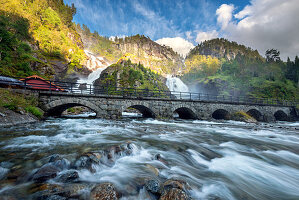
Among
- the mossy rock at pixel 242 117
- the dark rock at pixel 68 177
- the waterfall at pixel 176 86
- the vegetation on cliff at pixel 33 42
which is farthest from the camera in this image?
the waterfall at pixel 176 86

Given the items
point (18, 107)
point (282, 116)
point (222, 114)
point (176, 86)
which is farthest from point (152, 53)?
point (18, 107)

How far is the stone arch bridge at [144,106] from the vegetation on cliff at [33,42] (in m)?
15.4

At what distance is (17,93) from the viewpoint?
36.0 feet

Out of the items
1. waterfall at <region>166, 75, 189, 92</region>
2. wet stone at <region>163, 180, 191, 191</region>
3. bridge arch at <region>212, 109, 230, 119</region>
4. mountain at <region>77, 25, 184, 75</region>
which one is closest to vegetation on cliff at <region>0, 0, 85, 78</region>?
wet stone at <region>163, 180, 191, 191</region>

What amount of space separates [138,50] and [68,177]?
157607 millimetres

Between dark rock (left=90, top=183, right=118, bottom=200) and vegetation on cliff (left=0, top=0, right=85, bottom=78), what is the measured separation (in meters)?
28.7

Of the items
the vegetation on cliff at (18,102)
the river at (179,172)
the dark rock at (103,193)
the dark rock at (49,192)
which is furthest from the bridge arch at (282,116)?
the vegetation on cliff at (18,102)

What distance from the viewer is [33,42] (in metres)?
39.7

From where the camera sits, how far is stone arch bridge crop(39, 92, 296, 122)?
13195 mm

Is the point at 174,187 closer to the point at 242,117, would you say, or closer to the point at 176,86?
the point at 242,117

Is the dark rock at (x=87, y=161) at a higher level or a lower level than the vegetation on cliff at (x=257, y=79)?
lower

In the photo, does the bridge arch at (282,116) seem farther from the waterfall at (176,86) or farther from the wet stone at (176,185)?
the waterfall at (176,86)

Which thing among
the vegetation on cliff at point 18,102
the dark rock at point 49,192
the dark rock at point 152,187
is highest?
the vegetation on cliff at point 18,102

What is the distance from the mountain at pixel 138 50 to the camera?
123 metres
